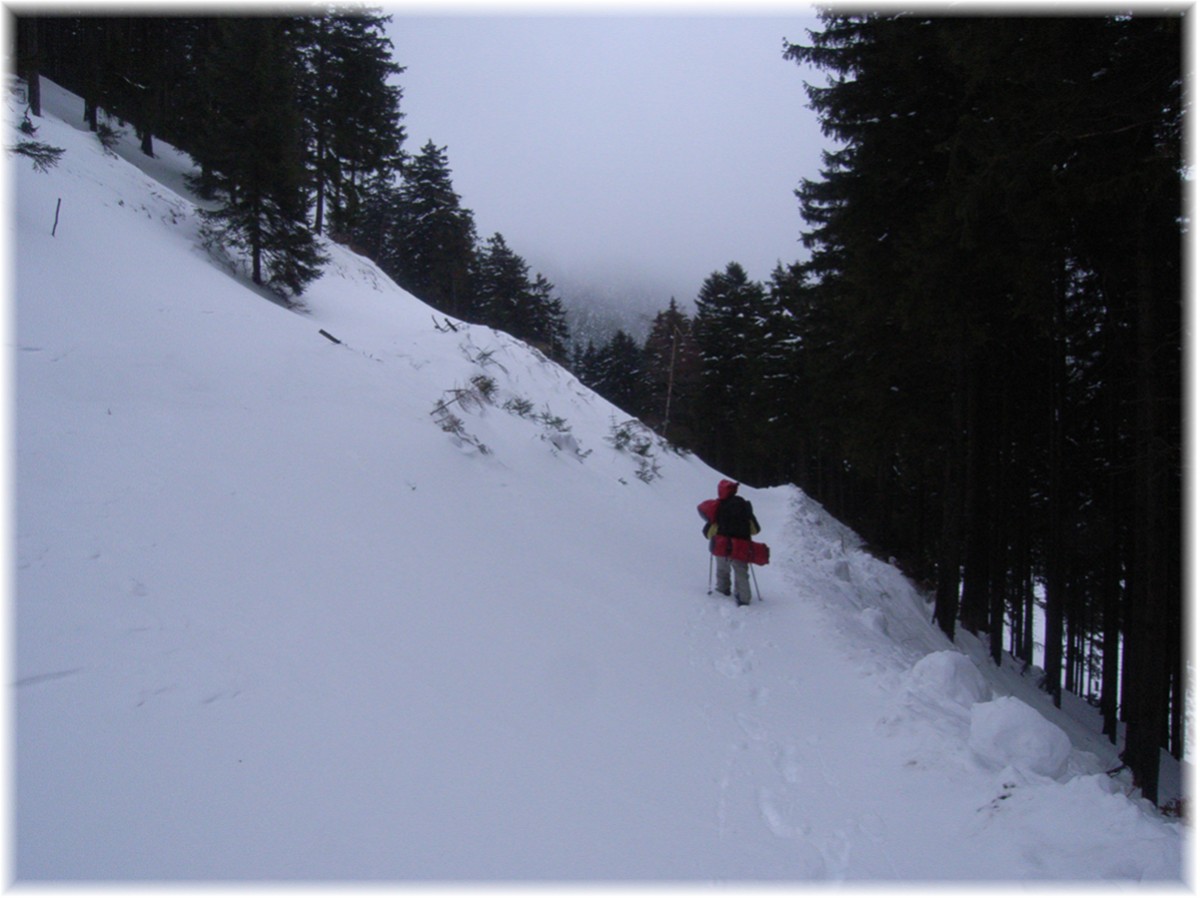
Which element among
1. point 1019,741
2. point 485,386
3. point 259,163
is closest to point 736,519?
point 1019,741

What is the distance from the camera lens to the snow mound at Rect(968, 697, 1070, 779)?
4.31m

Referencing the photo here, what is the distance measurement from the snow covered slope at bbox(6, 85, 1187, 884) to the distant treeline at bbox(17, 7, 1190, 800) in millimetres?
3891

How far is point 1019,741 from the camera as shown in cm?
442

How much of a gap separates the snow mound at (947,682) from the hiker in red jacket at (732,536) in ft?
9.22

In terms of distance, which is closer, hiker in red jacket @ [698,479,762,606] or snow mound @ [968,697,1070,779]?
snow mound @ [968,697,1070,779]

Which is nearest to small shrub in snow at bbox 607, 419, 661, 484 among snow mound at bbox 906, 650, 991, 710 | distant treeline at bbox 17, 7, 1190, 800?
distant treeline at bbox 17, 7, 1190, 800

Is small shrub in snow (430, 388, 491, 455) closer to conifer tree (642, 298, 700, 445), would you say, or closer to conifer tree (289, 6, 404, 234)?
conifer tree (289, 6, 404, 234)

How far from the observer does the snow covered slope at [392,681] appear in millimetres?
3039

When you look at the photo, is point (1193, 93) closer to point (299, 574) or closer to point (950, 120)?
point (950, 120)

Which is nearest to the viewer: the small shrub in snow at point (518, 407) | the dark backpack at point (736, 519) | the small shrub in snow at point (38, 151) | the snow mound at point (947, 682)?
the snow mound at point (947, 682)

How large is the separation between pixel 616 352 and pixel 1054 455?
38997 millimetres

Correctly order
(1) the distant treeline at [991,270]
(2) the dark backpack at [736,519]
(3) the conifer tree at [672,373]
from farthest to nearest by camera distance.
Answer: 1. (3) the conifer tree at [672,373]
2. (2) the dark backpack at [736,519]
3. (1) the distant treeline at [991,270]

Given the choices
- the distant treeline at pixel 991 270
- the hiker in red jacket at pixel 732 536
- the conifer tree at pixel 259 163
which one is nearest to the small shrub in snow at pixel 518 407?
the hiker in red jacket at pixel 732 536

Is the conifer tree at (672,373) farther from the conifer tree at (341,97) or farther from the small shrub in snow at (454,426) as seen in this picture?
the small shrub in snow at (454,426)
